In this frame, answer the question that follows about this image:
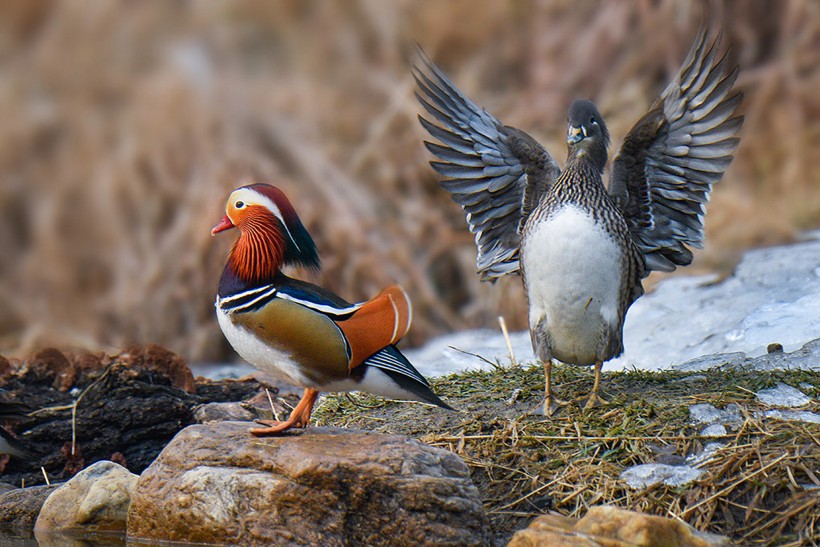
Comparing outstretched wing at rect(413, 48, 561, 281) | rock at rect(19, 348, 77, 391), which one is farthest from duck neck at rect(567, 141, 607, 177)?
rock at rect(19, 348, 77, 391)

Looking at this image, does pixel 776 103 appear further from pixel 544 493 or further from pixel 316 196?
pixel 544 493

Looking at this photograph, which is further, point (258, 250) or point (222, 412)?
point (222, 412)

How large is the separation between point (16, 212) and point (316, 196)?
2146 mm

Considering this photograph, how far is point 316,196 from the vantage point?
29.3ft

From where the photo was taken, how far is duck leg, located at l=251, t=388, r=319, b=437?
15.0ft

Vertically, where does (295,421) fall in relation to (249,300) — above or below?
below

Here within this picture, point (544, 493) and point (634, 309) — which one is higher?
point (634, 309)

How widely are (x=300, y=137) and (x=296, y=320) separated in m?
4.93

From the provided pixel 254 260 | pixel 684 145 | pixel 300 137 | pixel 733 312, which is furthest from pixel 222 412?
pixel 300 137

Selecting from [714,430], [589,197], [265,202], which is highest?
[589,197]

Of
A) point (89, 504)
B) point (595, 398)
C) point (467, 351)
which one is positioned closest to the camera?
point (89, 504)

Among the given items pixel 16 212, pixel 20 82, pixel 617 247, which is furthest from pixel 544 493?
pixel 20 82

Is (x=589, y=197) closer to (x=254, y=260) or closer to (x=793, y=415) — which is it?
(x=793, y=415)

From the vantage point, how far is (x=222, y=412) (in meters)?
6.04
